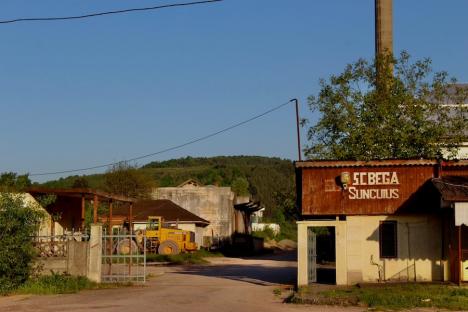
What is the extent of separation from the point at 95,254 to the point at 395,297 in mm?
11467

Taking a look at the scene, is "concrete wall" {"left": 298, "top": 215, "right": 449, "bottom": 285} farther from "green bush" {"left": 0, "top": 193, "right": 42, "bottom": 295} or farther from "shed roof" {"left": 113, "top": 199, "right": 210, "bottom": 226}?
"shed roof" {"left": 113, "top": 199, "right": 210, "bottom": 226}

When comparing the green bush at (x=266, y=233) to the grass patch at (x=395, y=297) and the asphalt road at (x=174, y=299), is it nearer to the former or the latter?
the asphalt road at (x=174, y=299)

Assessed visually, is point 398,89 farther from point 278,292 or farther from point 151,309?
point 151,309

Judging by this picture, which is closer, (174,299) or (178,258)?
(174,299)

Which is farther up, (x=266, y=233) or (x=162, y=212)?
(x=162, y=212)

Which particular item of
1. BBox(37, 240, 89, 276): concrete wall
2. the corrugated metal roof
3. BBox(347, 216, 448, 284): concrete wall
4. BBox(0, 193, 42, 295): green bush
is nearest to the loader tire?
BBox(37, 240, 89, 276): concrete wall

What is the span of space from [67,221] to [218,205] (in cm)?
3863

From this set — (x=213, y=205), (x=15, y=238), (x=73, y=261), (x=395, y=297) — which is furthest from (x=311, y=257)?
(x=213, y=205)

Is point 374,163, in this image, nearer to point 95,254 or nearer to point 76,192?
point 95,254

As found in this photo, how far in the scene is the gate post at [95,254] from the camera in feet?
84.3

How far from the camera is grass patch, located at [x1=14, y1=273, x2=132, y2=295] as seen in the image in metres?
23.3

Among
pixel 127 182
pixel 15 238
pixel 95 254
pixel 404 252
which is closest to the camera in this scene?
pixel 15 238

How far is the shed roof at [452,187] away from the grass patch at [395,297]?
9.34ft

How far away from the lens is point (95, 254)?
84.6 ft
